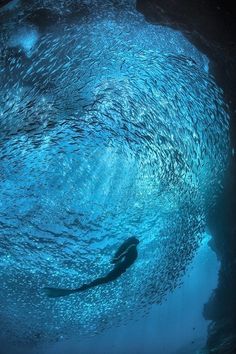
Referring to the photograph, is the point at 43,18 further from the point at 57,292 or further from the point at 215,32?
the point at 57,292

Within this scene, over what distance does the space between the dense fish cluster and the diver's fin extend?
1.90 ft

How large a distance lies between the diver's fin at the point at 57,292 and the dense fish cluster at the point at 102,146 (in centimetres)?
58

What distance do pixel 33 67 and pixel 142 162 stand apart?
10.1 ft

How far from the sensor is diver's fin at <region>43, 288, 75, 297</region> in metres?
11.6

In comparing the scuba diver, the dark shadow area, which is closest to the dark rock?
the dark shadow area

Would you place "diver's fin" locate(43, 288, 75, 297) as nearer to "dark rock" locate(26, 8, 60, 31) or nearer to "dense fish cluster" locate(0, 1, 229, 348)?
"dense fish cluster" locate(0, 1, 229, 348)

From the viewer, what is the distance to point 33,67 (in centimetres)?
512

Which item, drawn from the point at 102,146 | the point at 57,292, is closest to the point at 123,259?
the point at 102,146

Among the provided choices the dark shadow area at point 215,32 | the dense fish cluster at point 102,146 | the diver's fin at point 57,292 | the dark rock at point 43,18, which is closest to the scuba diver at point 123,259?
the dense fish cluster at point 102,146

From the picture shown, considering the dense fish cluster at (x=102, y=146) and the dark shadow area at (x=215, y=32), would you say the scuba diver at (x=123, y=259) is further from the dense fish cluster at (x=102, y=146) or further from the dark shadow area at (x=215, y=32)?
the dark shadow area at (x=215, y=32)

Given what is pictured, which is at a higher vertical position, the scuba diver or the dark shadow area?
the dark shadow area

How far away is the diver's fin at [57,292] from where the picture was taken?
11557 millimetres

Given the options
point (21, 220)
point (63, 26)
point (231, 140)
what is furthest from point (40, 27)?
point (21, 220)

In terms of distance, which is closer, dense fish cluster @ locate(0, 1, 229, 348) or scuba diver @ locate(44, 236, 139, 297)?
dense fish cluster @ locate(0, 1, 229, 348)
